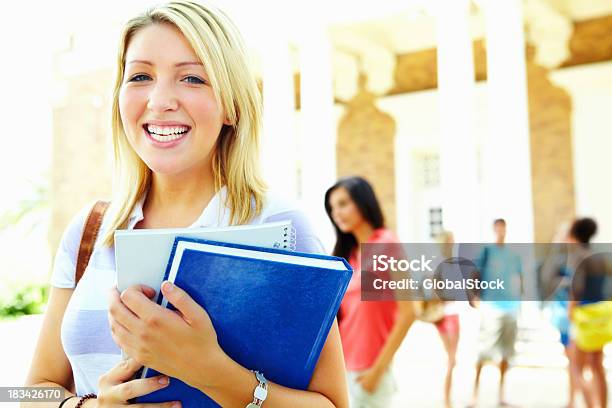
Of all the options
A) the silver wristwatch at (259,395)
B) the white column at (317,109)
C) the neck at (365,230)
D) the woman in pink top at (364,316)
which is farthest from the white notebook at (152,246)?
the white column at (317,109)

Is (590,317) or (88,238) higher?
(88,238)

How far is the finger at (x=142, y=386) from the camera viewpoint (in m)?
1.11

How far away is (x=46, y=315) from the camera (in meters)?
1.46

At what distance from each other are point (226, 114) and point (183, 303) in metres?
0.49

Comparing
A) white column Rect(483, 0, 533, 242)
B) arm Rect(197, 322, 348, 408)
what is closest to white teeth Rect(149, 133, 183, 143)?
arm Rect(197, 322, 348, 408)

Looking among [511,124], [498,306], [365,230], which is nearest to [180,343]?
[365,230]

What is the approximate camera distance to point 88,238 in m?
1.47

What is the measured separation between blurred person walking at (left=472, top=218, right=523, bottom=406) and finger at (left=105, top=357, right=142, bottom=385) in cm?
602

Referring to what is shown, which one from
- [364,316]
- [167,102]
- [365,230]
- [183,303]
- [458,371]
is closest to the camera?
[183,303]

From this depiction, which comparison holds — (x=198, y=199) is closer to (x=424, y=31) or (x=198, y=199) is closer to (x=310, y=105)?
(x=310, y=105)

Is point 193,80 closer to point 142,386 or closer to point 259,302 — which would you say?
point 259,302

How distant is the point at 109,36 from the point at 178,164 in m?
15.5

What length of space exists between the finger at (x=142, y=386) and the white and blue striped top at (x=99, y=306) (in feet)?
0.75

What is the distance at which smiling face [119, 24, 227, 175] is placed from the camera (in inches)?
51.6
